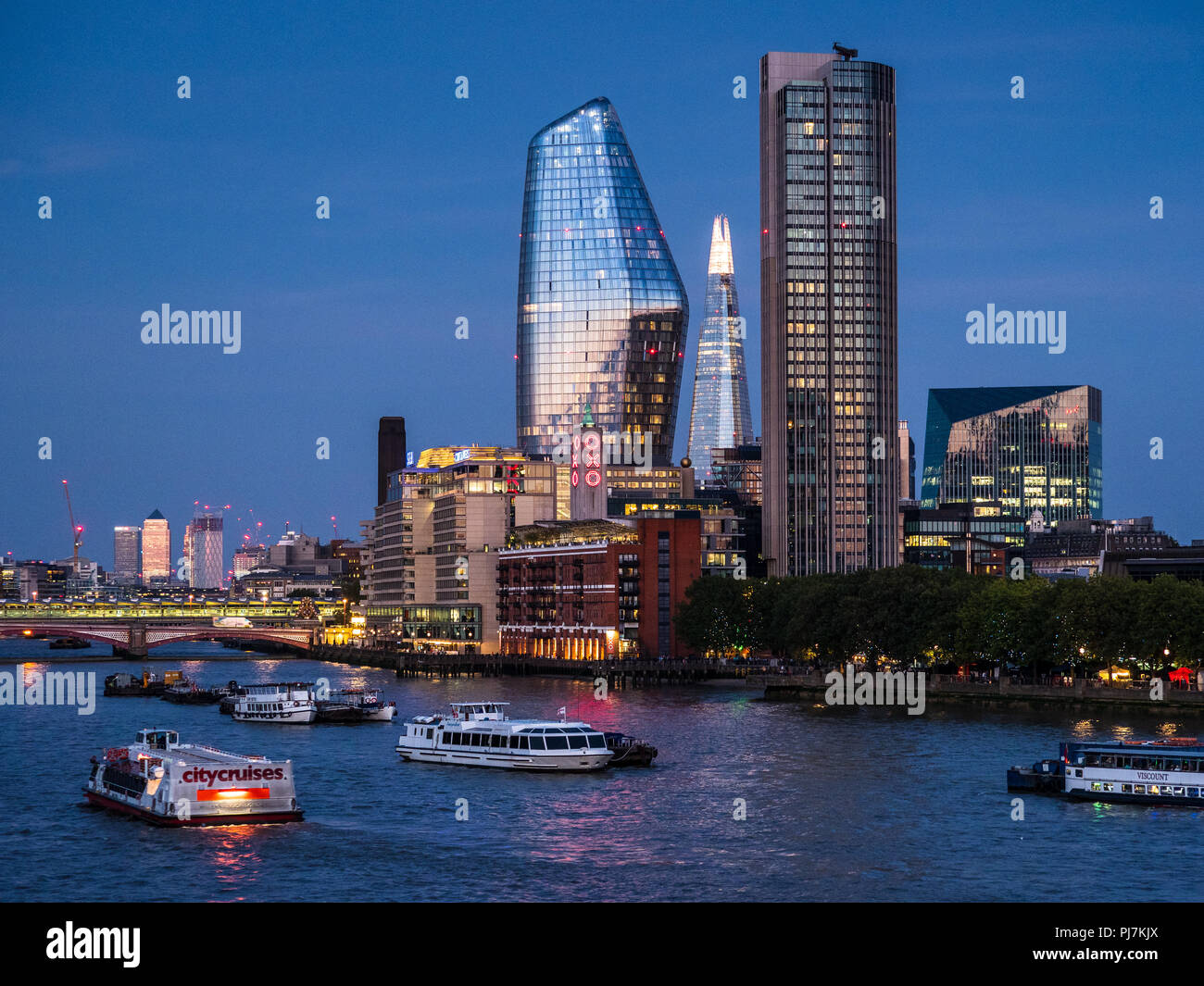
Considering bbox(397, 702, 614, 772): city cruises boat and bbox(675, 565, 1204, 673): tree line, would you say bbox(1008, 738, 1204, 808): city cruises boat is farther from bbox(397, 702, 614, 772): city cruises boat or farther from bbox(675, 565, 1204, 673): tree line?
bbox(675, 565, 1204, 673): tree line

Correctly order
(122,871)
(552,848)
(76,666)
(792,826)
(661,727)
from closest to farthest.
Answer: (122,871) → (552,848) → (792,826) → (661,727) → (76,666)

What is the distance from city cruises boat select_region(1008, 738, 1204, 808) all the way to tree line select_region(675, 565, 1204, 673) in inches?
1542

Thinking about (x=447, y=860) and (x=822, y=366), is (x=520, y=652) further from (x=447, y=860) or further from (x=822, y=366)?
(x=447, y=860)

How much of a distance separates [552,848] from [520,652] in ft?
453

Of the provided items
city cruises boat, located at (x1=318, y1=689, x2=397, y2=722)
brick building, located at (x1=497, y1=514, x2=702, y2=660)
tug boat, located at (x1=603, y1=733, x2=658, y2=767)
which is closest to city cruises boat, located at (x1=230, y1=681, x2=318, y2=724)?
city cruises boat, located at (x1=318, y1=689, x2=397, y2=722)

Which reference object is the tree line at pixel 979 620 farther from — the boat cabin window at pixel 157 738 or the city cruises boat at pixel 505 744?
the boat cabin window at pixel 157 738

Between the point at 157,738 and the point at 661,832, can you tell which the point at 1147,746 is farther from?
the point at 157,738

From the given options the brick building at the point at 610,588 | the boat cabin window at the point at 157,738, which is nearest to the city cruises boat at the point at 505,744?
the boat cabin window at the point at 157,738

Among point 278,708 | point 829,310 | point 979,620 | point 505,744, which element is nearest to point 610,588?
point 829,310

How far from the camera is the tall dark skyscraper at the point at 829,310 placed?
194 meters

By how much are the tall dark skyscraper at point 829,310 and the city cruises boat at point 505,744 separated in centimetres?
12730

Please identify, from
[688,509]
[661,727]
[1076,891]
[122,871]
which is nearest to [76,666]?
[688,509]

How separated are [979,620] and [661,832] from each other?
198ft

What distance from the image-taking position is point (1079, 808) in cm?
5425
